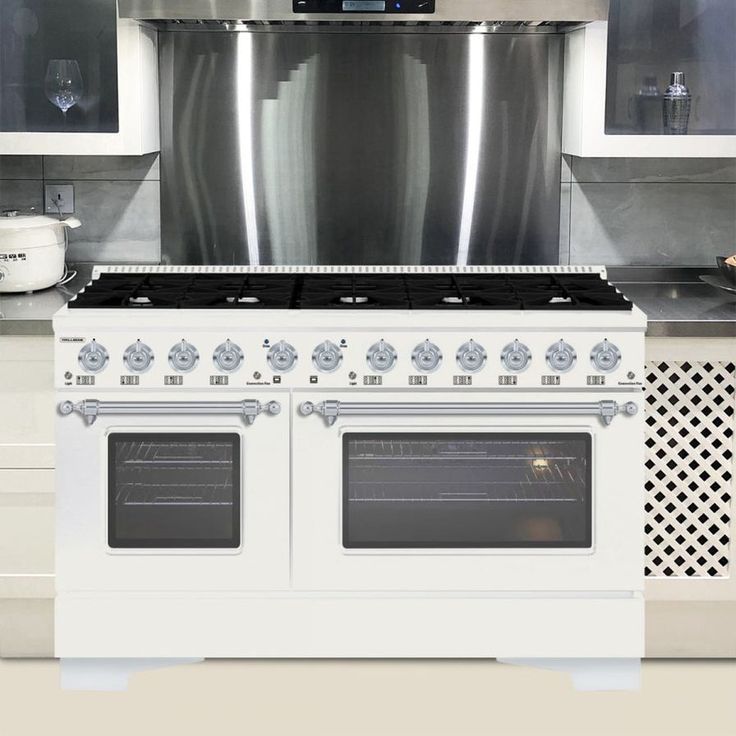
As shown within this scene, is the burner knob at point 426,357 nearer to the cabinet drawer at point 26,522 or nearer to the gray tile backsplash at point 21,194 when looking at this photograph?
the cabinet drawer at point 26,522

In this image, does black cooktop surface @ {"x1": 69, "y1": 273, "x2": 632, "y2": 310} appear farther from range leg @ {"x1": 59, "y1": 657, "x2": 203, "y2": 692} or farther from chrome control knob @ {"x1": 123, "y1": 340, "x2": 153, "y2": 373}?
range leg @ {"x1": 59, "y1": 657, "x2": 203, "y2": 692}

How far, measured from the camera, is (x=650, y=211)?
12.0 feet

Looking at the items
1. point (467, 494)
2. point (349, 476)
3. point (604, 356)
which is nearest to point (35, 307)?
point (349, 476)

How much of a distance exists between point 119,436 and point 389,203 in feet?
3.81

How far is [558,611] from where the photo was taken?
9.70ft

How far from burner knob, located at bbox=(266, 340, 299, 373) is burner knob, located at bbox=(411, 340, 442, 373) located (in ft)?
0.89

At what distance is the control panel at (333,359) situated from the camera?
9.35ft

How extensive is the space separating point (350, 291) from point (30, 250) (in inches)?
32.6

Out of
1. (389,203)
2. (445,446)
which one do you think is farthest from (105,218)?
(445,446)

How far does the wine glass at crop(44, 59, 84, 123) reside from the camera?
3275mm

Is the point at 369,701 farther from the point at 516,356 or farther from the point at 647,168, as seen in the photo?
the point at 647,168

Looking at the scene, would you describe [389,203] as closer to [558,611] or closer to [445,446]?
[445,446]

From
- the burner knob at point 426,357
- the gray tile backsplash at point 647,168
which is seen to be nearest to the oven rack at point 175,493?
the burner knob at point 426,357

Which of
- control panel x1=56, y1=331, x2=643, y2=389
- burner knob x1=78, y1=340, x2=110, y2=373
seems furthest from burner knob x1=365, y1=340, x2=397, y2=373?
burner knob x1=78, y1=340, x2=110, y2=373
